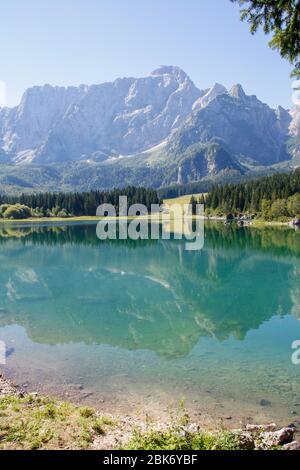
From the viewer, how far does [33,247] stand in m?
86.7

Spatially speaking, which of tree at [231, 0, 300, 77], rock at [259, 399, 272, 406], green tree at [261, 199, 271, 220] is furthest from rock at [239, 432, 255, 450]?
green tree at [261, 199, 271, 220]

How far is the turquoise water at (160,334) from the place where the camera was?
1736 centimetres

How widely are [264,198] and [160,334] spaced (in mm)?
134049

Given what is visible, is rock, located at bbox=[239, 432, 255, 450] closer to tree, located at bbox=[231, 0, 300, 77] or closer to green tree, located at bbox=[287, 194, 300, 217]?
tree, located at bbox=[231, 0, 300, 77]

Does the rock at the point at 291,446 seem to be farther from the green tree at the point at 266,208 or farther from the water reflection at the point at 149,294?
the green tree at the point at 266,208

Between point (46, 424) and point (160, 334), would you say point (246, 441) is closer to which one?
point (46, 424)

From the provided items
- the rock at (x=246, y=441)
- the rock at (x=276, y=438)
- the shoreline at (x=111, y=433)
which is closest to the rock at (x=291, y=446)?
the shoreline at (x=111, y=433)

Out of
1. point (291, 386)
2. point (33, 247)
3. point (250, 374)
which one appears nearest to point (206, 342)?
point (250, 374)

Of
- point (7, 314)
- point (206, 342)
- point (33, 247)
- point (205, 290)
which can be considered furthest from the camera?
point (33, 247)

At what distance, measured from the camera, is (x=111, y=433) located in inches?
486

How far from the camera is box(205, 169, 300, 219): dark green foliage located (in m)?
134

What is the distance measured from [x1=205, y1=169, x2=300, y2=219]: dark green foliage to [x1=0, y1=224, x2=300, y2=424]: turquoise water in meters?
78.0
